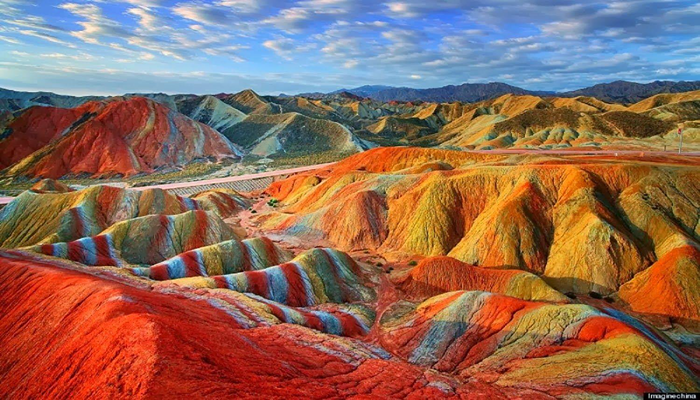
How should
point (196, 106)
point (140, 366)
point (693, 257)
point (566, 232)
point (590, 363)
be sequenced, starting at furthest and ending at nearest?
point (196, 106)
point (566, 232)
point (693, 257)
point (590, 363)
point (140, 366)

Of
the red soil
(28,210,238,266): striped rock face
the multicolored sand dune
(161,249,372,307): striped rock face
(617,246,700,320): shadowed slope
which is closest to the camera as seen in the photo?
the red soil

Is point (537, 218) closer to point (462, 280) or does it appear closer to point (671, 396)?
point (462, 280)

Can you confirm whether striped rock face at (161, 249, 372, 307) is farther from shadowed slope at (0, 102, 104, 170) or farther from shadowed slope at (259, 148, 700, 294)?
shadowed slope at (0, 102, 104, 170)

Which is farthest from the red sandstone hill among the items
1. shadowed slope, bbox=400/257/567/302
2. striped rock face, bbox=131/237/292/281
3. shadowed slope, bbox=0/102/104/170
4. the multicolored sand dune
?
shadowed slope, bbox=400/257/567/302

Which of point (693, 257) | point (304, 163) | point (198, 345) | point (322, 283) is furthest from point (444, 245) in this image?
point (304, 163)

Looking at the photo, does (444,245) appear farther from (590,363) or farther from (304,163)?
(304,163)

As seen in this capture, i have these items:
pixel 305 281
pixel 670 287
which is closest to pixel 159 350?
pixel 305 281
